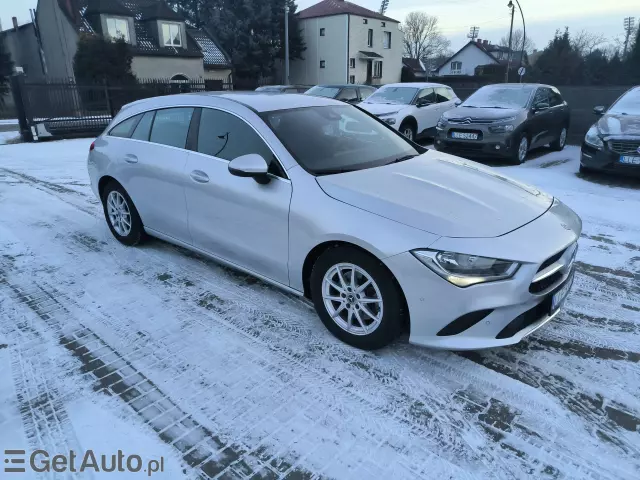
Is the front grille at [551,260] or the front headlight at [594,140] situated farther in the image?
the front headlight at [594,140]

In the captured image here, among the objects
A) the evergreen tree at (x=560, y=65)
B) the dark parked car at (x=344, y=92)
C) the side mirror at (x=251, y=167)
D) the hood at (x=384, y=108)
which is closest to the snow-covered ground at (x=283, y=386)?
the side mirror at (x=251, y=167)

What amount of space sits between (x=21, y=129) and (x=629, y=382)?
16242 millimetres

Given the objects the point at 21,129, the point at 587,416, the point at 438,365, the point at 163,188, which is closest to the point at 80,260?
the point at 163,188

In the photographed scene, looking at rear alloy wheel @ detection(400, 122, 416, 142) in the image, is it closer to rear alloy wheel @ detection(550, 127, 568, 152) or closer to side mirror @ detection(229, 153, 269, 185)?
rear alloy wheel @ detection(550, 127, 568, 152)

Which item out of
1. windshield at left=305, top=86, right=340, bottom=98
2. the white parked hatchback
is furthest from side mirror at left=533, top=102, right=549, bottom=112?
windshield at left=305, top=86, right=340, bottom=98

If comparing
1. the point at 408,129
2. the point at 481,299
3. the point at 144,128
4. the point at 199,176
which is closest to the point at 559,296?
the point at 481,299

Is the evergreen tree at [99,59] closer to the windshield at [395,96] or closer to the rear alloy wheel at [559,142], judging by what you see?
the windshield at [395,96]

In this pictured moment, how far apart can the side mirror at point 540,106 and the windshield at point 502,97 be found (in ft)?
0.69

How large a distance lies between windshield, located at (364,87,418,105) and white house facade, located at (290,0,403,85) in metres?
33.3

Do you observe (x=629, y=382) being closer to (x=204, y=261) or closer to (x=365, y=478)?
(x=365, y=478)

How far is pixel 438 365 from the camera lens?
2.88 metres

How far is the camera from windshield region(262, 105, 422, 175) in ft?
10.8

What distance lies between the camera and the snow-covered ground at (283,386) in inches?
87.0

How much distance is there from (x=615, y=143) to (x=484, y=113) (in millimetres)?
2475
